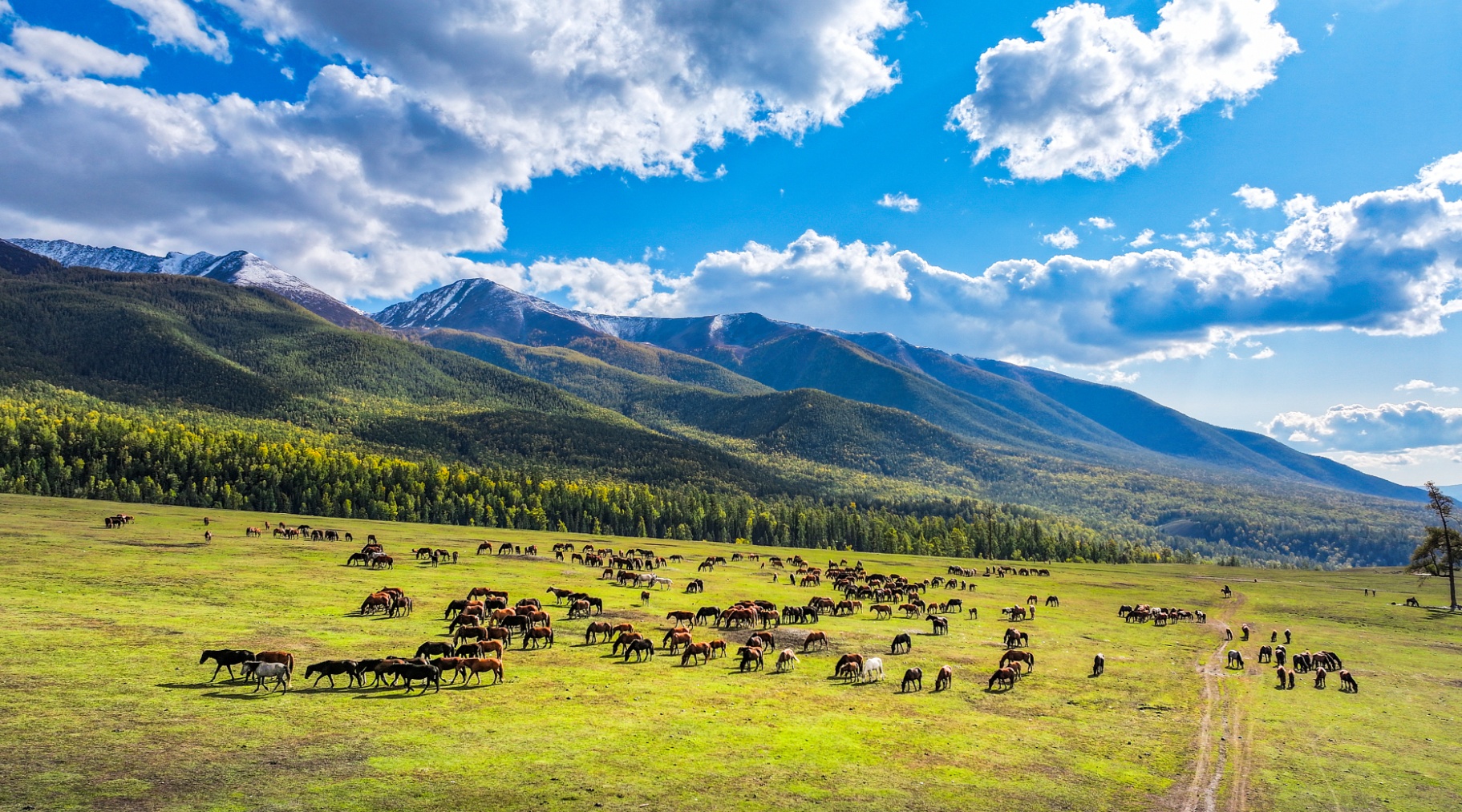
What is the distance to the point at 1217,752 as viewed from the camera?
84.1ft

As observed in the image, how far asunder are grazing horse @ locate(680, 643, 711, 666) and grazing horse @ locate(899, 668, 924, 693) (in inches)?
412

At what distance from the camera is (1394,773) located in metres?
24.3

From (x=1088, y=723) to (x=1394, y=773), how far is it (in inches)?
385

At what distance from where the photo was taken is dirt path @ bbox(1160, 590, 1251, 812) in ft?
68.5

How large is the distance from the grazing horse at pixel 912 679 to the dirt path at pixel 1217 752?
37.3 feet

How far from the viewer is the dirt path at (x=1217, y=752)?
20886mm

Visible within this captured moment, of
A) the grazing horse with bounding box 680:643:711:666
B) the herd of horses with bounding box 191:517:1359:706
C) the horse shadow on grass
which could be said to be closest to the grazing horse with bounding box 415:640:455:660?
the herd of horses with bounding box 191:517:1359:706

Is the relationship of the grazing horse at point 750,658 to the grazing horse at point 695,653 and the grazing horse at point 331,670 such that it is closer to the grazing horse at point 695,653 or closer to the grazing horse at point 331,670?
the grazing horse at point 695,653

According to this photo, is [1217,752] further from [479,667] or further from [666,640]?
[479,667]

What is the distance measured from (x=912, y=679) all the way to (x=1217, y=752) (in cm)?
1226

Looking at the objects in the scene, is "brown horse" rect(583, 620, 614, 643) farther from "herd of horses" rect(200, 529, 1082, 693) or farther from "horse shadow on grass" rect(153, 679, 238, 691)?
"horse shadow on grass" rect(153, 679, 238, 691)

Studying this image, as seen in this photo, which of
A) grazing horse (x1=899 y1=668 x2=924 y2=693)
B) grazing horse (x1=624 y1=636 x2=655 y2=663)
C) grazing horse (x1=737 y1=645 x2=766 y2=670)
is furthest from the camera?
grazing horse (x1=624 y1=636 x2=655 y2=663)

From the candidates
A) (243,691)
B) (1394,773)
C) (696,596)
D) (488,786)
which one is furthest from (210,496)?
(1394,773)

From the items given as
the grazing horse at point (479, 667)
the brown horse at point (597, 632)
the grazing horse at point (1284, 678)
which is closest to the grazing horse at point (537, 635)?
the brown horse at point (597, 632)
